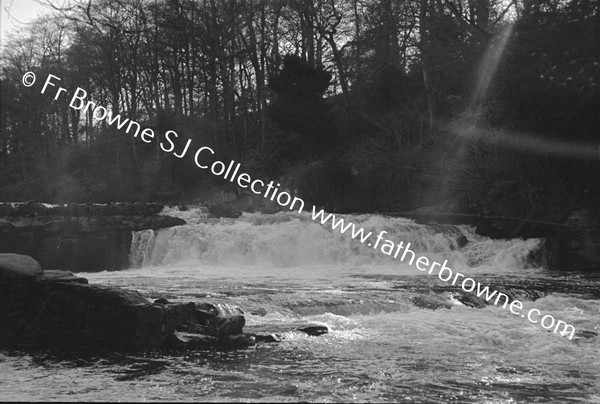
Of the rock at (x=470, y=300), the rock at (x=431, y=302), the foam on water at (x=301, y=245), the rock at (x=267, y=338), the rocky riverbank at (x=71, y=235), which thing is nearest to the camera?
the rock at (x=267, y=338)

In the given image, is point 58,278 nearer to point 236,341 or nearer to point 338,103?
point 236,341

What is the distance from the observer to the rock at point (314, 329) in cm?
993

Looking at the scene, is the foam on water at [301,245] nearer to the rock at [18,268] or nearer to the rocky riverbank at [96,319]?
the rocky riverbank at [96,319]

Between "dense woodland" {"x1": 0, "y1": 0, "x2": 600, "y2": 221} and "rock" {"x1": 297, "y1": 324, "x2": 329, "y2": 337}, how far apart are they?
19.2 ft

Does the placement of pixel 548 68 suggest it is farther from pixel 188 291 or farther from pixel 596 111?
pixel 188 291

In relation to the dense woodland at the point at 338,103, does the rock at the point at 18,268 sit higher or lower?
lower

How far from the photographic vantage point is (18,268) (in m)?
10.1

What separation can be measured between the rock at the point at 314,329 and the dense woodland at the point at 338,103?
5.85 metres

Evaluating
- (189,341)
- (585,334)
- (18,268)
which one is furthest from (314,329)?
(18,268)

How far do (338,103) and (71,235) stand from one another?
13.8 m

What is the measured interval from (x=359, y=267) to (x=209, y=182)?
13954 millimetres

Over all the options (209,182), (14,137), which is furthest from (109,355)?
(14,137)

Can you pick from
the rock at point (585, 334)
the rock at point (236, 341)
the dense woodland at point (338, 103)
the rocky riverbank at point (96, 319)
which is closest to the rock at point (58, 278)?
the rocky riverbank at point (96, 319)

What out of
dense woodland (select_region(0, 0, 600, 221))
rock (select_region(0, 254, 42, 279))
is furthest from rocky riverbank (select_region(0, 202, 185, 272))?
rock (select_region(0, 254, 42, 279))
